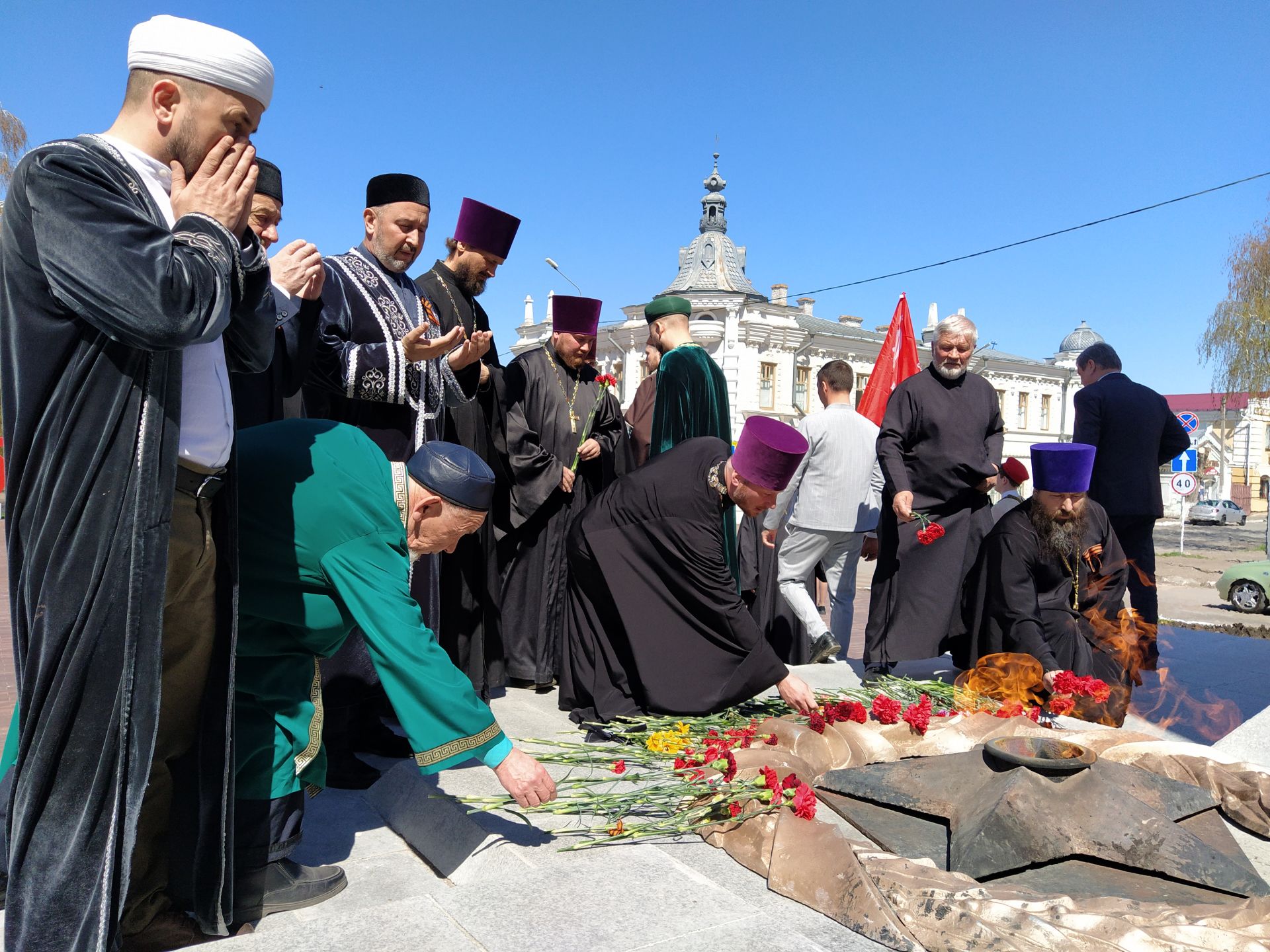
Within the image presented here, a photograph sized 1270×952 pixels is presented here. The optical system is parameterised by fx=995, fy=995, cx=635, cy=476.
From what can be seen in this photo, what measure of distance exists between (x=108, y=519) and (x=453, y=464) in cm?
86

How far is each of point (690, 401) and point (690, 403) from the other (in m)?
0.01

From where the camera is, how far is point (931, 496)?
Result: 5543 mm

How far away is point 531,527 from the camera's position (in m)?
5.27

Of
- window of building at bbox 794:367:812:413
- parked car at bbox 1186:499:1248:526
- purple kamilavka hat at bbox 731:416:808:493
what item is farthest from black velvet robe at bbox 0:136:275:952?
parked car at bbox 1186:499:1248:526

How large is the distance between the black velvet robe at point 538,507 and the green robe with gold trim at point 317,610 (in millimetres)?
2483

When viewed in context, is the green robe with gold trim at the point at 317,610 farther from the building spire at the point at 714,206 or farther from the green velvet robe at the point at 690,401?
the building spire at the point at 714,206

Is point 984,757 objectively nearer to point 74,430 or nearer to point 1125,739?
point 1125,739

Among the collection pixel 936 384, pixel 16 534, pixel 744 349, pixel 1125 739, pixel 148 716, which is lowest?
pixel 1125 739

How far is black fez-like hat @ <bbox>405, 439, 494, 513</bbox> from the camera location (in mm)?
2580

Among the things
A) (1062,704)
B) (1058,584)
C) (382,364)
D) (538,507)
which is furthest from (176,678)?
(1058,584)

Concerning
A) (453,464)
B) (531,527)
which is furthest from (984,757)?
(531,527)

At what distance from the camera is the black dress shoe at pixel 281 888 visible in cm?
234

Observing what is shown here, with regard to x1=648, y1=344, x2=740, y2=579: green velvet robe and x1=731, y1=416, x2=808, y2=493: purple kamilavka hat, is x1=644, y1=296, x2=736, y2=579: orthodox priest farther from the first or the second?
x1=731, y1=416, x2=808, y2=493: purple kamilavka hat

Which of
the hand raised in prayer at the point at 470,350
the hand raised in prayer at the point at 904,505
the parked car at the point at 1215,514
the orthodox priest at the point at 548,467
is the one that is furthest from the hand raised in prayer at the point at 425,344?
the parked car at the point at 1215,514
